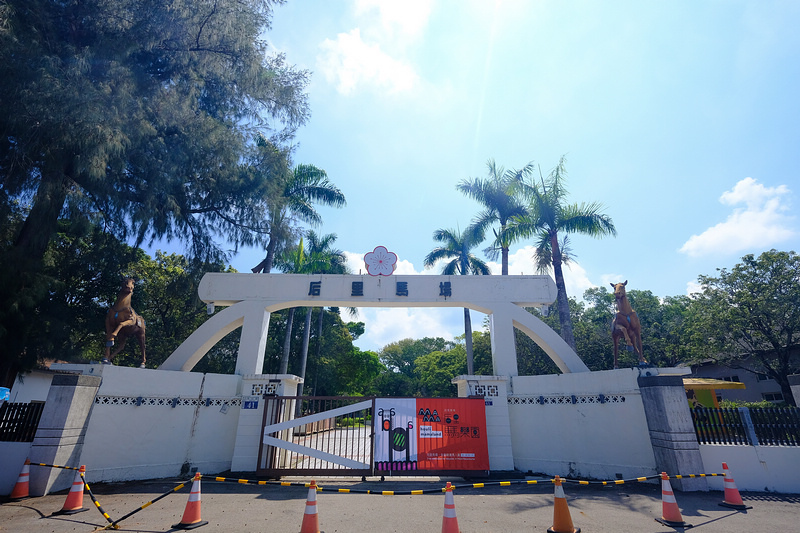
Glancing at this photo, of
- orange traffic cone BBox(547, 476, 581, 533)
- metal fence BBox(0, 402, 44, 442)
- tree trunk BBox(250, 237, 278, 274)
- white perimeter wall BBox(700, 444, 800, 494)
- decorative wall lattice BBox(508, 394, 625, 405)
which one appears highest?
tree trunk BBox(250, 237, 278, 274)

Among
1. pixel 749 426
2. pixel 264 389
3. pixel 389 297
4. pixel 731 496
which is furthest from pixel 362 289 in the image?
pixel 749 426

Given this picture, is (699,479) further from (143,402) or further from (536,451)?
(143,402)

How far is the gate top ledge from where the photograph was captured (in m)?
11.5

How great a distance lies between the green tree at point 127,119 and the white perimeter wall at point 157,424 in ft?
11.2

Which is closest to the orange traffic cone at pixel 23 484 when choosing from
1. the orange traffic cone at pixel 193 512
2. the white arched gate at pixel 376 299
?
the white arched gate at pixel 376 299

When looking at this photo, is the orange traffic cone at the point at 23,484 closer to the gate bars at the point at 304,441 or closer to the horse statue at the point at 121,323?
the horse statue at the point at 121,323

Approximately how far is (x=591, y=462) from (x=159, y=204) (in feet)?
47.1

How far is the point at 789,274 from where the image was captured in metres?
16.6

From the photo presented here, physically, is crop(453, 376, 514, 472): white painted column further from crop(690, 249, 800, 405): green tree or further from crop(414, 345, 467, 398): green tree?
crop(414, 345, 467, 398): green tree

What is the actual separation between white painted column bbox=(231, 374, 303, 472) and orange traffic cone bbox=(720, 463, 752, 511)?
32.2ft

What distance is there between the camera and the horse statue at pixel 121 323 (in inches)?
379

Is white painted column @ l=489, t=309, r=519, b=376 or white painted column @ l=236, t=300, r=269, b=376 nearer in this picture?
white painted column @ l=236, t=300, r=269, b=376

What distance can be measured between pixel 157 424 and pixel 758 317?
23.7 meters

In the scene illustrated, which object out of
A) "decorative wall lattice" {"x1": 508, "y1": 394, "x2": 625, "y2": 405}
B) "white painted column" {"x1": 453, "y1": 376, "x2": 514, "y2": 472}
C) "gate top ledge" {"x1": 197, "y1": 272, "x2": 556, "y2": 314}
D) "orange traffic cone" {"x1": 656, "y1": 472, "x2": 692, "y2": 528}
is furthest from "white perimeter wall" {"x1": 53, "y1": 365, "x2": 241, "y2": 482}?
"orange traffic cone" {"x1": 656, "y1": 472, "x2": 692, "y2": 528}
